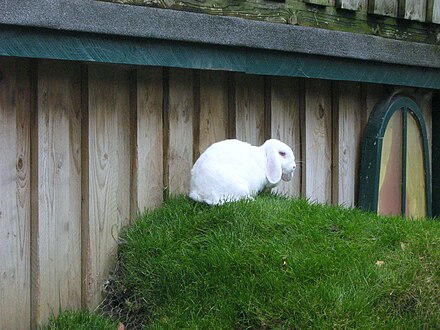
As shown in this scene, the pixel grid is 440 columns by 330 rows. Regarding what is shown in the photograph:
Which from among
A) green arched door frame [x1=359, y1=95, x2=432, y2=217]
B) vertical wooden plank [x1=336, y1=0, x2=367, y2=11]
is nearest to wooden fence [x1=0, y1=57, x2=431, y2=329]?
vertical wooden plank [x1=336, y1=0, x2=367, y2=11]

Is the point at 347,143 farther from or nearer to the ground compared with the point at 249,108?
nearer to the ground

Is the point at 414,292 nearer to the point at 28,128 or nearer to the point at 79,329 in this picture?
the point at 79,329

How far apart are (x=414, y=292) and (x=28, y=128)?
2.10m

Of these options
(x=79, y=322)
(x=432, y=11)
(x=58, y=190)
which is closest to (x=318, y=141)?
(x=432, y=11)

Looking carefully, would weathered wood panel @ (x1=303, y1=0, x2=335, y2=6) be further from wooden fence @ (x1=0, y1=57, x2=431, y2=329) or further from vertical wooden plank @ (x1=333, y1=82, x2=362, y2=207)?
vertical wooden plank @ (x1=333, y1=82, x2=362, y2=207)

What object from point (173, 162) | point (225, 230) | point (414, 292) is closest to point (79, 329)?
point (225, 230)

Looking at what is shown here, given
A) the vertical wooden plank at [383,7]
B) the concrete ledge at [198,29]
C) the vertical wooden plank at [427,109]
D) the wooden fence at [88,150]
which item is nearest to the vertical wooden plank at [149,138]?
the wooden fence at [88,150]

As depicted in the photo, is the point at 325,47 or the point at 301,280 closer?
the point at 301,280

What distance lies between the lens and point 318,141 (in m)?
6.14

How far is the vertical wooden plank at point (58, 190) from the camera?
4461mm

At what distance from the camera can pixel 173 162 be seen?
16.9 feet

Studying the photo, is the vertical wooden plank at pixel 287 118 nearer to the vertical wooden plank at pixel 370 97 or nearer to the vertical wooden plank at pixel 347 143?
the vertical wooden plank at pixel 347 143

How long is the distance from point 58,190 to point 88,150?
0.95 ft

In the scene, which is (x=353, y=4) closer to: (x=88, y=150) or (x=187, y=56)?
(x=187, y=56)
